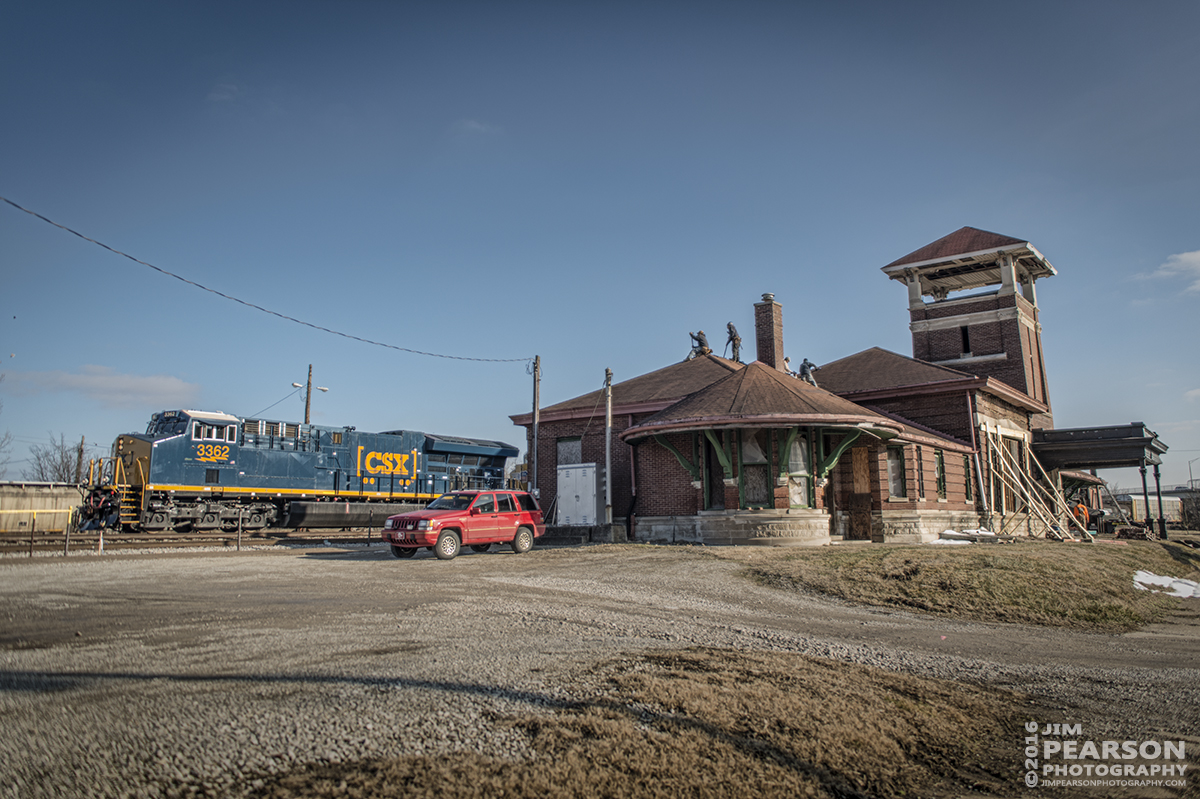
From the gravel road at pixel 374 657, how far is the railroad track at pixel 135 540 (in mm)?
6305

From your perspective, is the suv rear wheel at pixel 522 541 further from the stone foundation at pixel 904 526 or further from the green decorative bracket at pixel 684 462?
the stone foundation at pixel 904 526

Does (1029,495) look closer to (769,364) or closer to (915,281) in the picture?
(769,364)

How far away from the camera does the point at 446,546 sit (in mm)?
18031

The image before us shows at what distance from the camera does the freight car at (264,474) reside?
75.9ft

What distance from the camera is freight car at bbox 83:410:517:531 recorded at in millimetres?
23141

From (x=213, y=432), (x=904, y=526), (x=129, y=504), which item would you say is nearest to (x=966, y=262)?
(x=904, y=526)

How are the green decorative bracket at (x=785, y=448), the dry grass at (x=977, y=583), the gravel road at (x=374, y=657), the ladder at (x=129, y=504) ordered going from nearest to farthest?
the gravel road at (x=374, y=657)
the dry grass at (x=977, y=583)
the green decorative bracket at (x=785, y=448)
the ladder at (x=129, y=504)

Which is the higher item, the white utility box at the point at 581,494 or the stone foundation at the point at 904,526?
the white utility box at the point at 581,494

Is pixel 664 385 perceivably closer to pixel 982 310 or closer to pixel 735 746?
pixel 982 310

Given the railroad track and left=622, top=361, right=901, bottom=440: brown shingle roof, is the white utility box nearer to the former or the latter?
left=622, top=361, right=901, bottom=440: brown shingle roof

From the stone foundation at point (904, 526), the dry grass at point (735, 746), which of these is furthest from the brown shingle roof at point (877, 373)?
the dry grass at point (735, 746)

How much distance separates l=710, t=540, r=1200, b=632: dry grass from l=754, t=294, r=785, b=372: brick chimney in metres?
9.69

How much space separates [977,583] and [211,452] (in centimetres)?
2302

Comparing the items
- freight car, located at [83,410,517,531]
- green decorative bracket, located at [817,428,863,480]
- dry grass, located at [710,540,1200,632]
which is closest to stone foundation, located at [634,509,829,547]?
green decorative bracket, located at [817,428,863,480]
